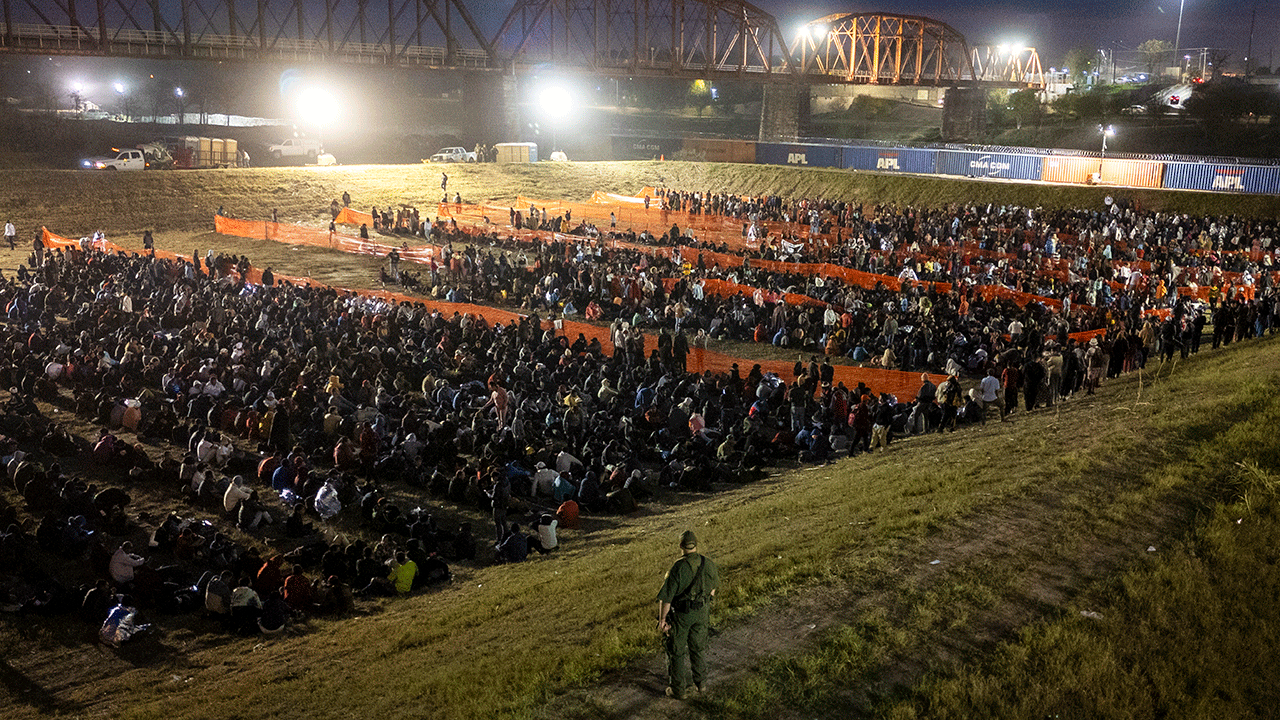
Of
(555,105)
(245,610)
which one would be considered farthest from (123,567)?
(555,105)

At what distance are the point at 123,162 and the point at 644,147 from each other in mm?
41452

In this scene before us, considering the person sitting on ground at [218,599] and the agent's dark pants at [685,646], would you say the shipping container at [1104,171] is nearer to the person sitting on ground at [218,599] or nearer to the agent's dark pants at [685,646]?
the agent's dark pants at [685,646]

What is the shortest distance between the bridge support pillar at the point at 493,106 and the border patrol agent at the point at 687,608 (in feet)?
Answer: 239

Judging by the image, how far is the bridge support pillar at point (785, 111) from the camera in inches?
3164

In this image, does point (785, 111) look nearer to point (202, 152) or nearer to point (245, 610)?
point (202, 152)

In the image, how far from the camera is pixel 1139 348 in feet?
65.5

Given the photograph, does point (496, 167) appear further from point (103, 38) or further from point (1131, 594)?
point (1131, 594)

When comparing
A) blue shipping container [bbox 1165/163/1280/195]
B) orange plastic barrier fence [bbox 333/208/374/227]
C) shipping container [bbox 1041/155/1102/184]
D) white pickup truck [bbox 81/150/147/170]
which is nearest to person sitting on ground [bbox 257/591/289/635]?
orange plastic barrier fence [bbox 333/208/374/227]

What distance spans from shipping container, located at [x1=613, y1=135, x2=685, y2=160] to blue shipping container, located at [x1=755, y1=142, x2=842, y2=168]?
1270cm

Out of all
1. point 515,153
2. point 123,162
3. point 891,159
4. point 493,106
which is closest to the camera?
point 123,162

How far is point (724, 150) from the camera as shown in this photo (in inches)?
2608

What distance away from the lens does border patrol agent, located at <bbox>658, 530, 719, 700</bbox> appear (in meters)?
6.93

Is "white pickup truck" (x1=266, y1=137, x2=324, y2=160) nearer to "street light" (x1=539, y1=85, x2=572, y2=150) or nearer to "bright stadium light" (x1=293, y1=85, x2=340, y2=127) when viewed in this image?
"bright stadium light" (x1=293, y1=85, x2=340, y2=127)

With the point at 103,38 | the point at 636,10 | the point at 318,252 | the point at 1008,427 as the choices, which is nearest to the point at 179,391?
the point at 1008,427
